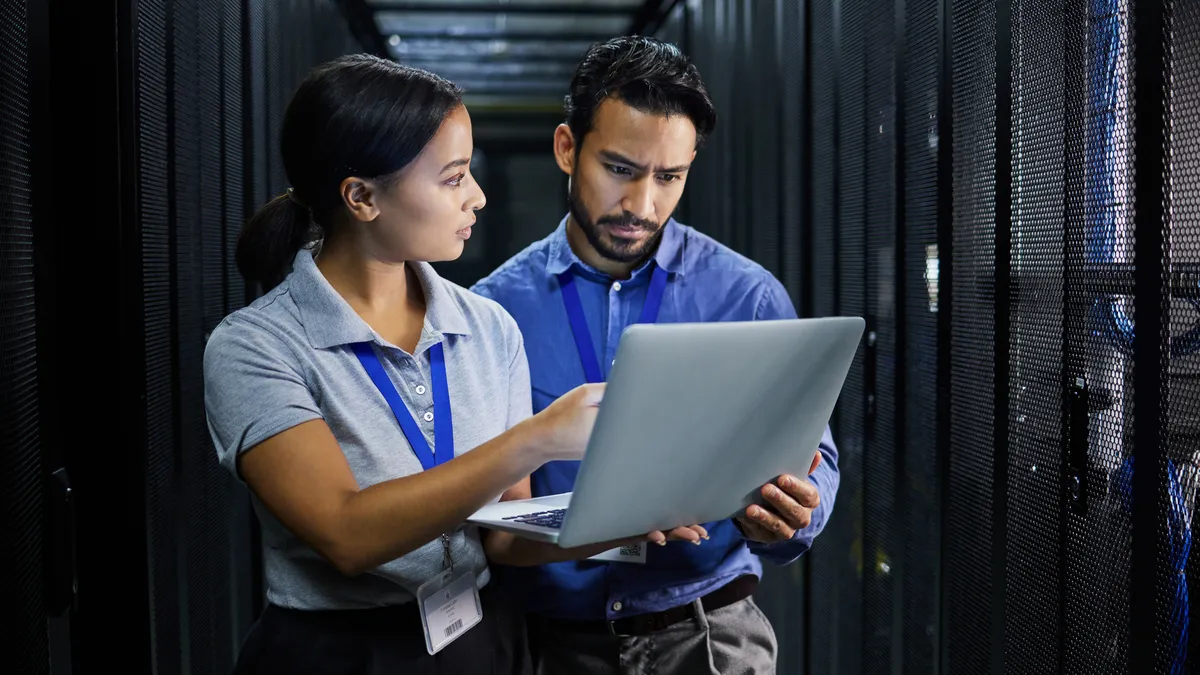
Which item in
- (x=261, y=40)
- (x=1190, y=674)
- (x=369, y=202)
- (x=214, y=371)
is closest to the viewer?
(x=1190, y=674)

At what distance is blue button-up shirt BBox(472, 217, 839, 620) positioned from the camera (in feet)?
5.85

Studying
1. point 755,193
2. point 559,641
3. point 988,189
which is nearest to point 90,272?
point 559,641

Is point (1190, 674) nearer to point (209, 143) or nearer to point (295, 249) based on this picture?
point (295, 249)

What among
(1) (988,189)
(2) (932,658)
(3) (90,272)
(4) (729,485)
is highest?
(1) (988,189)

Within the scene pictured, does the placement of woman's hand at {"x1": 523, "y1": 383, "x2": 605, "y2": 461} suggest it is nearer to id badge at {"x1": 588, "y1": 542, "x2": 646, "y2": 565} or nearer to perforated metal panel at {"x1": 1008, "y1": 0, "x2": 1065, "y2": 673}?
id badge at {"x1": 588, "y1": 542, "x2": 646, "y2": 565}

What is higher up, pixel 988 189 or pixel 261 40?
pixel 261 40

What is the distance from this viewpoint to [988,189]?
1.79 m

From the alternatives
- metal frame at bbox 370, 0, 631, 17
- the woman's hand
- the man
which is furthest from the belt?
metal frame at bbox 370, 0, 631, 17

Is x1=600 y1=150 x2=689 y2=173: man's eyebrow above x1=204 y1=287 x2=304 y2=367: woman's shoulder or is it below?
above

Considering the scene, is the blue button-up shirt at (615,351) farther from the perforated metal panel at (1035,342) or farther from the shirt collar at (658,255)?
the perforated metal panel at (1035,342)

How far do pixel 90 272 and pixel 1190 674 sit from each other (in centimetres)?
166

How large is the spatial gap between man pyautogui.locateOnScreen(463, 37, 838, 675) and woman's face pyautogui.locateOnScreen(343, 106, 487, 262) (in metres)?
0.41

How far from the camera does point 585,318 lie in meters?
1.90

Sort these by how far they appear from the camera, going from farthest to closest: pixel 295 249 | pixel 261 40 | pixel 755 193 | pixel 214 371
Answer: pixel 755 193, pixel 261 40, pixel 295 249, pixel 214 371
